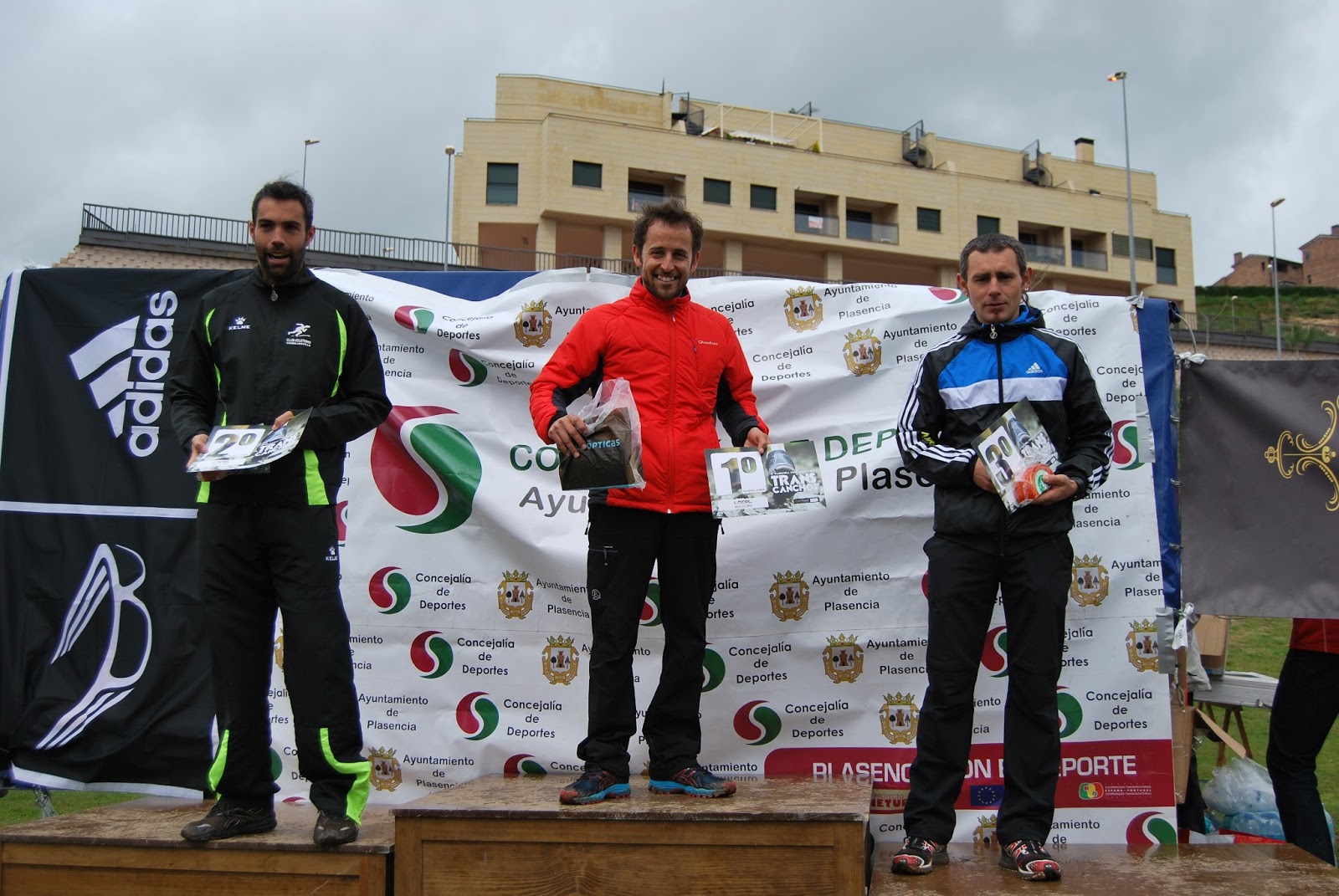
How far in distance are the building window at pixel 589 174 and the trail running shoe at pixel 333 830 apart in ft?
108

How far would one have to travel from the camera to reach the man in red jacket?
3.16m

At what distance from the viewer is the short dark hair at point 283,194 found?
10.6 ft

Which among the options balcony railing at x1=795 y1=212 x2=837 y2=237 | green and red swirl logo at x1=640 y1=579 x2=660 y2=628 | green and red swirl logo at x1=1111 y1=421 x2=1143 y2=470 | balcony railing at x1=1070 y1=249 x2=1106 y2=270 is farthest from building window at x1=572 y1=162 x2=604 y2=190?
green and red swirl logo at x1=1111 y1=421 x2=1143 y2=470

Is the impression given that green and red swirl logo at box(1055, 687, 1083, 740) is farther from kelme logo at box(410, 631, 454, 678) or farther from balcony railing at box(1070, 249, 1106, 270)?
balcony railing at box(1070, 249, 1106, 270)

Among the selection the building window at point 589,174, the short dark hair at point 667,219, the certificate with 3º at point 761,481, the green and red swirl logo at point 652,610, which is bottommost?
the green and red swirl logo at point 652,610

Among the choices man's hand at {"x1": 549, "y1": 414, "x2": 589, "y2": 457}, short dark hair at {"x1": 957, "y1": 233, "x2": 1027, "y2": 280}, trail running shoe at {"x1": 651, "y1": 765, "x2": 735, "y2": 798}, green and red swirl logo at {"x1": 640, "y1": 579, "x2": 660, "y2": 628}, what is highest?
short dark hair at {"x1": 957, "y1": 233, "x2": 1027, "y2": 280}

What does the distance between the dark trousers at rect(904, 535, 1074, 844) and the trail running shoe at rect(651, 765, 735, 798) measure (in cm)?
54

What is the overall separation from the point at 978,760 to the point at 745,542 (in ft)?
3.85

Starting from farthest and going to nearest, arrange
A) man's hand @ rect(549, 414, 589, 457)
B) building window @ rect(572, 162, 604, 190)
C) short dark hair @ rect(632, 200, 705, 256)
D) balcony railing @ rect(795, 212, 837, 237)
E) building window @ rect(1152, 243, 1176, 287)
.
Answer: building window @ rect(1152, 243, 1176, 287) → balcony railing @ rect(795, 212, 837, 237) → building window @ rect(572, 162, 604, 190) → short dark hair @ rect(632, 200, 705, 256) → man's hand @ rect(549, 414, 589, 457)

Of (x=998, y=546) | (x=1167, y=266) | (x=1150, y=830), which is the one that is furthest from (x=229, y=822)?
(x=1167, y=266)

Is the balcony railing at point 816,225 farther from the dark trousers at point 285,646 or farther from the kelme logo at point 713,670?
the dark trousers at point 285,646

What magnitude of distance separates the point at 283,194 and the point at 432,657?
6.22 feet

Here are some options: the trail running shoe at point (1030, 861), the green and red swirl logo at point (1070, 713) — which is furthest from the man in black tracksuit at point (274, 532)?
the green and red swirl logo at point (1070, 713)

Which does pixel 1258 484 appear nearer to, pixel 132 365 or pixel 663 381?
pixel 663 381
